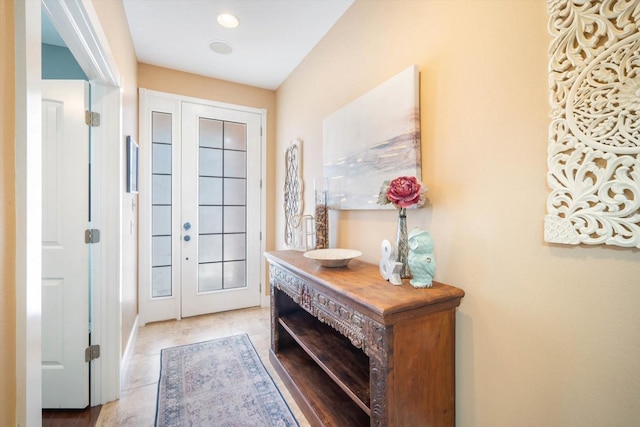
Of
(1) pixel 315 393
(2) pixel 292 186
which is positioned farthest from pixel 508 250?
(2) pixel 292 186

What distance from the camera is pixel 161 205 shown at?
320 cm

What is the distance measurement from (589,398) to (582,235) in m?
0.53

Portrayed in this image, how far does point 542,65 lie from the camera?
1.02 m

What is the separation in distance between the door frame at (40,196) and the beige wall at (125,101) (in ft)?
0.62

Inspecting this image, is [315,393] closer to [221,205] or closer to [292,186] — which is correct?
[292,186]

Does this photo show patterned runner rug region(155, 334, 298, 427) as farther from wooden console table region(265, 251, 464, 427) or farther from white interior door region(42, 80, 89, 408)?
white interior door region(42, 80, 89, 408)

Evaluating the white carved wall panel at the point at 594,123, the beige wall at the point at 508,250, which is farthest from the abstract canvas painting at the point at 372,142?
the white carved wall panel at the point at 594,123

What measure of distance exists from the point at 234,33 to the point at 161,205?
1960mm

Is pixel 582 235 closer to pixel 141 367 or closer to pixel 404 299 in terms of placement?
pixel 404 299

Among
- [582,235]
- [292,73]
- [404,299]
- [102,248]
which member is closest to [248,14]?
[292,73]

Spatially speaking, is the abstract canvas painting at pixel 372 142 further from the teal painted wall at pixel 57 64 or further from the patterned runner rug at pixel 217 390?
the teal painted wall at pixel 57 64

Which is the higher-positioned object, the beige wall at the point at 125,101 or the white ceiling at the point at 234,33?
the white ceiling at the point at 234,33

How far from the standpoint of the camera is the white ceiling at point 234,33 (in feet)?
7.14

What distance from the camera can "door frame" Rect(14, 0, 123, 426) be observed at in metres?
0.75
